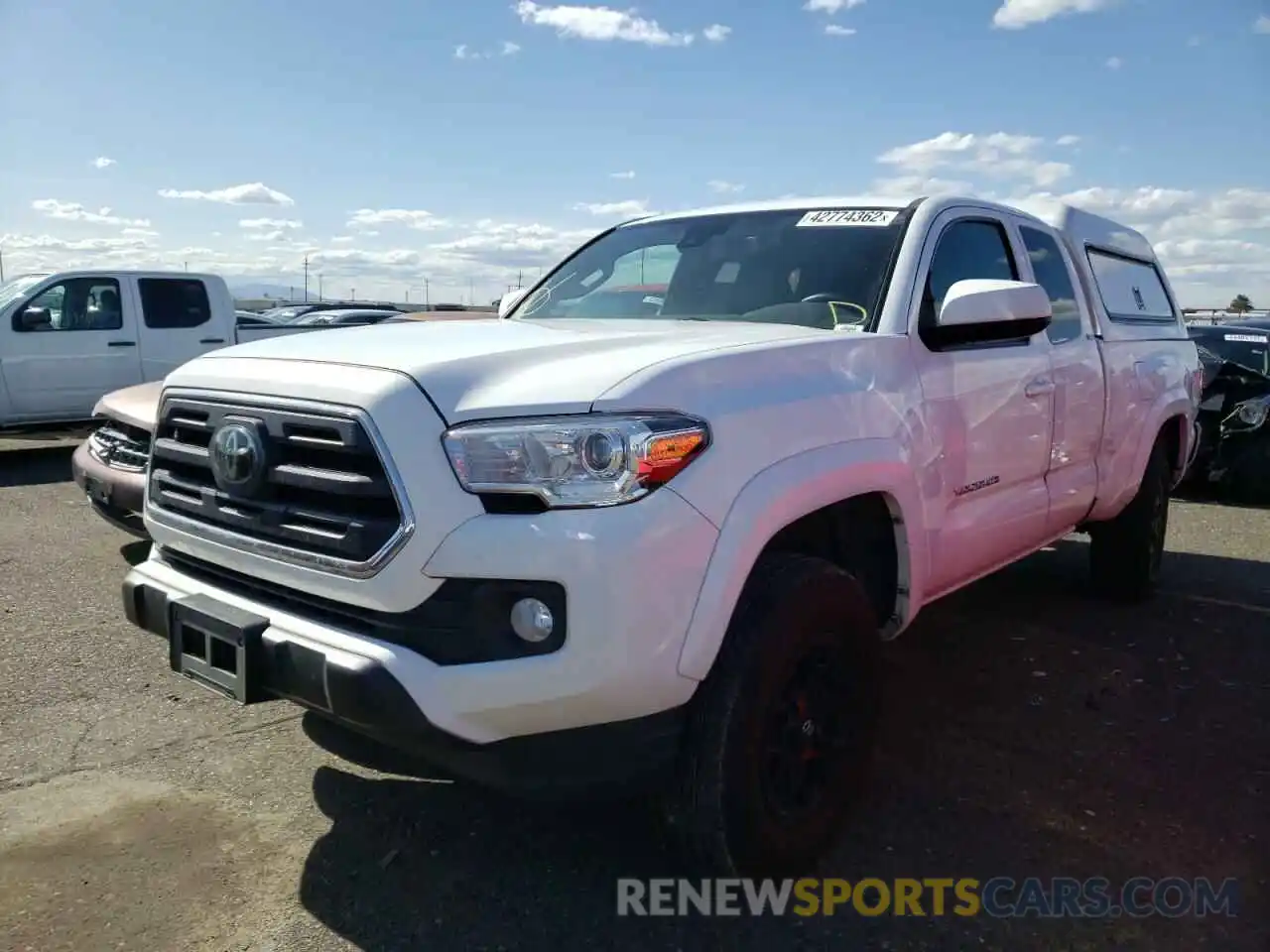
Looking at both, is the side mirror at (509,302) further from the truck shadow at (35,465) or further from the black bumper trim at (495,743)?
the truck shadow at (35,465)

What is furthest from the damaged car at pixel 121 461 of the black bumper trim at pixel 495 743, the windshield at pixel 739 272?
the black bumper trim at pixel 495 743

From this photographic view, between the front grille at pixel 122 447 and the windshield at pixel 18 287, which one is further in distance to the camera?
the windshield at pixel 18 287

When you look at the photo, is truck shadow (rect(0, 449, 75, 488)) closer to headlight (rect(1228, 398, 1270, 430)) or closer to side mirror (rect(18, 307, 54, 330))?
side mirror (rect(18, 307, 54, 330))

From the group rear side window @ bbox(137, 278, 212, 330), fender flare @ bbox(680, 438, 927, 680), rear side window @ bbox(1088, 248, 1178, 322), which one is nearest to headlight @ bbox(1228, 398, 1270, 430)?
rear side window @ bbox(1088, 248, 1178, 322)

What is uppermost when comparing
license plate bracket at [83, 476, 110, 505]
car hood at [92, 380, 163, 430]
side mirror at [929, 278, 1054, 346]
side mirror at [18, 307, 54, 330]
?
side mirror at [929, 278, 1054, 346]

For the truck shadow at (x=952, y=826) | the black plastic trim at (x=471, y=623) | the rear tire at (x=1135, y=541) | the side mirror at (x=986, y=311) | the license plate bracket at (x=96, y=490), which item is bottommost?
the truck shadow at (x=952, y=826)

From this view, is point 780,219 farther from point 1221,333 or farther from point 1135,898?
point 1221,333

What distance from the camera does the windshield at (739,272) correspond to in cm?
341

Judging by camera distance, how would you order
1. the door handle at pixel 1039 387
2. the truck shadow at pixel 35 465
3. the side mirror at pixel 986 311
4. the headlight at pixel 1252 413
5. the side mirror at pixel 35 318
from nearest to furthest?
the side mirror at pixel 986 311 → the door handle at pixel 1039 387 → the headlight at pixel 1252 413 → the truck shadow at pixel 35 465 → the side mirror at pixel 35 318

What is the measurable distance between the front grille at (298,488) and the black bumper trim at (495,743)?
0.27 meters

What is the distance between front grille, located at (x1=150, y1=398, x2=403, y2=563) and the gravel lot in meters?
0.60

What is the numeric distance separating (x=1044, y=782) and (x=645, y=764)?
1.75 m

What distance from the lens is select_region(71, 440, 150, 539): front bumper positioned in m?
5.09

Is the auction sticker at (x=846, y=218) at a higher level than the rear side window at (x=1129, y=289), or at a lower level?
higher
